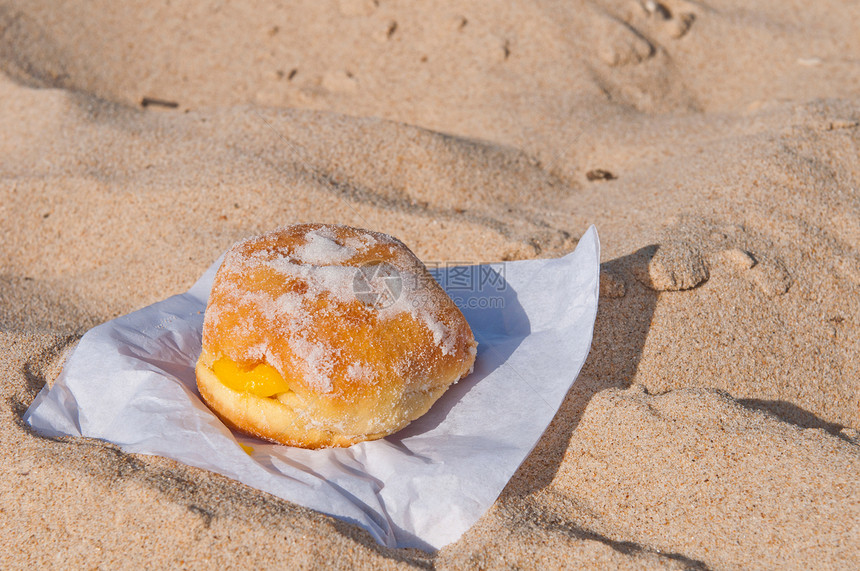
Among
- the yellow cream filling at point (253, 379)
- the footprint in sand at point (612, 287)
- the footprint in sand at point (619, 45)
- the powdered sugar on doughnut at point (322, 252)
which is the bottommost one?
the yellow cream filling at point (253, 379)

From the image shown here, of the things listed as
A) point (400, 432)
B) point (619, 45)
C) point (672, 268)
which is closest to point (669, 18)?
point (619, 45)

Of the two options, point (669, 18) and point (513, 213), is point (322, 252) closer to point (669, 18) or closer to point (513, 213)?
point (513, 213)

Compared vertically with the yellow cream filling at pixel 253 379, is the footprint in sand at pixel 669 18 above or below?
above

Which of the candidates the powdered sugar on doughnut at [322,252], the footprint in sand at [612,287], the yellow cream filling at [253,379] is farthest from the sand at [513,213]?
the powdered sugar on doughnut at [322,252]

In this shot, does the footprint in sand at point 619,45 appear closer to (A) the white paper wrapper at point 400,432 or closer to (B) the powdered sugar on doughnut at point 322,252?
(A) the white paper wrapper at point 400,432

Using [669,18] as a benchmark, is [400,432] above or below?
below

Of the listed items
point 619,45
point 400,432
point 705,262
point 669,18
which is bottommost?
point 400,432
